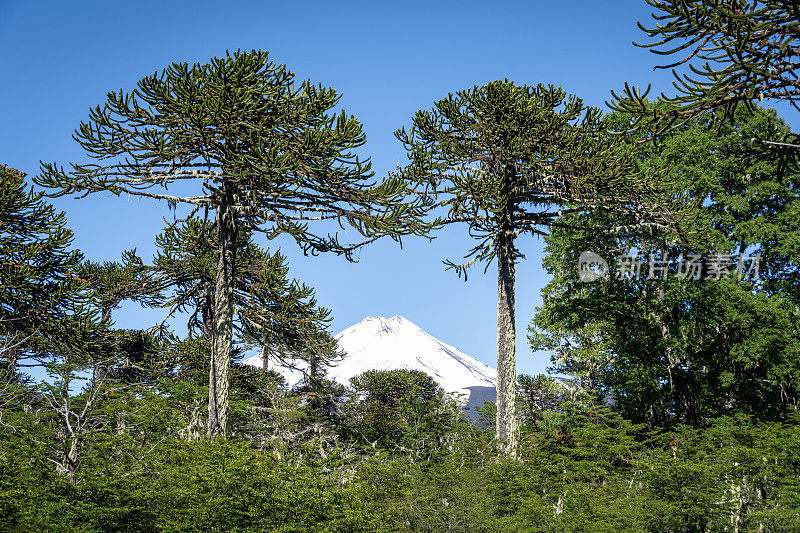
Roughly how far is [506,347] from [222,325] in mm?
8376

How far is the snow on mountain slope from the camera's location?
14109 centimetres

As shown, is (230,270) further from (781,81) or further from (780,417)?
(780,417)

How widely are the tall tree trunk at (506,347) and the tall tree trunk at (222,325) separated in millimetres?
7816

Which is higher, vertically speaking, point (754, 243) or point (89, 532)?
point (754, 243)

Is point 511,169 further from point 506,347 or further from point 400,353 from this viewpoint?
point 400,353

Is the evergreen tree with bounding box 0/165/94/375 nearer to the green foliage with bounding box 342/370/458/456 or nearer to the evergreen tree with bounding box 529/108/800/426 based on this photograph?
the green foliage with bounding box 342/370/458/456

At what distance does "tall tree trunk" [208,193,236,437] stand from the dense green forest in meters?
0.06

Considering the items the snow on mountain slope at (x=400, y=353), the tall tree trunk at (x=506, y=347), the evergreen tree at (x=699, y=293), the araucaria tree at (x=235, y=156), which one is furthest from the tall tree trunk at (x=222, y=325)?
the snow on mountain slope at (x=400, y=353)

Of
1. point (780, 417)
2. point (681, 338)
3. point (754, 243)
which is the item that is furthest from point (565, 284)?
point (780, 417)

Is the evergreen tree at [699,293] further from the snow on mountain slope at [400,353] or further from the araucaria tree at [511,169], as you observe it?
the snow on mountain slope at [400,353]

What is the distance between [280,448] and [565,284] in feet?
43.4

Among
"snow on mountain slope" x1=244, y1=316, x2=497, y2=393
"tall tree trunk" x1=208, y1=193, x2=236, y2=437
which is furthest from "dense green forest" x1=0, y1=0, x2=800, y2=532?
"snow on mountain slope" x1=244, y1=316, x2=497, y2=393

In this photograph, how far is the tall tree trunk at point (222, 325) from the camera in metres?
14.1

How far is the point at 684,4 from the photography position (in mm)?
6656
